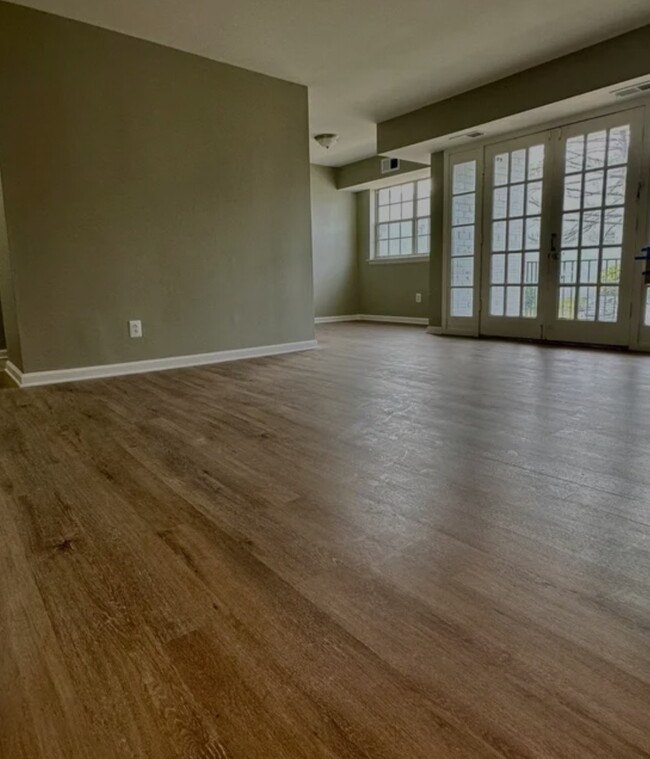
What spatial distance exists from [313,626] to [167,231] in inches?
137

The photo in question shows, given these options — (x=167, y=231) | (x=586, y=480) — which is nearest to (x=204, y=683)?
(x=586, y=480)

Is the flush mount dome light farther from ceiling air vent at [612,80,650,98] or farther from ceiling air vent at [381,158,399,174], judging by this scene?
ceiling air vent at [612,80,650,98]

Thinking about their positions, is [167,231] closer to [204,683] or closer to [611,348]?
[204,683]

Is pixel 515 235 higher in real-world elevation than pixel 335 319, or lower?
higher

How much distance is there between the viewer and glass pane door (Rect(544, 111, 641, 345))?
4.27 metres

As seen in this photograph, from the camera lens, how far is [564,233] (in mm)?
4730

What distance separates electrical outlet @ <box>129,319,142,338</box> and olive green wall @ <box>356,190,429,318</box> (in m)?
4.36

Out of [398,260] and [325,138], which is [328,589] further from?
[398,260]

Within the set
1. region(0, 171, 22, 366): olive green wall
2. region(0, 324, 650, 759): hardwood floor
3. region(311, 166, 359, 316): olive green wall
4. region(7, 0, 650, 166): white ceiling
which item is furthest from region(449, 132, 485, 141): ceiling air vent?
region(0, 171, 22, 366): olive green wall

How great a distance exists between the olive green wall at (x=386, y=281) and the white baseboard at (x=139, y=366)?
2937mm

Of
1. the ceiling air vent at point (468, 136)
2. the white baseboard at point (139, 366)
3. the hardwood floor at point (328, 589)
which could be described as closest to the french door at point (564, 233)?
the ceiling air vent at point (468, 136)

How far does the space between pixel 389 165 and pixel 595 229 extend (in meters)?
3.30

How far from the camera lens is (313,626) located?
963mm

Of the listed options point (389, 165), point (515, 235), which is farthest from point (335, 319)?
point (515, 235)
